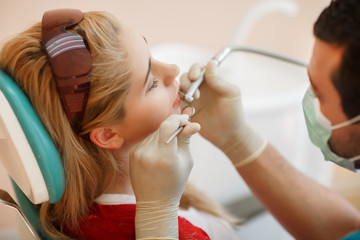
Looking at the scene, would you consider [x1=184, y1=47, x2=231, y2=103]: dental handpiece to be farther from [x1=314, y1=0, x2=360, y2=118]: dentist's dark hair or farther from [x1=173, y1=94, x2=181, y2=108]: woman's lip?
[x1=314, y1=0, x2=360, y2=118]: dentist's dark hair

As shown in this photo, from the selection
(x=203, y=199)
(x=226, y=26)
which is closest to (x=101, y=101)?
(x=203, y=199)

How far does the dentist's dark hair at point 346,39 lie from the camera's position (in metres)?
0.58

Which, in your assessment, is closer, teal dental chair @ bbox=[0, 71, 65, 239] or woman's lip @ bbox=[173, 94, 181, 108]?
teal dental chair @ bbox=[0, 71, 65, 239]

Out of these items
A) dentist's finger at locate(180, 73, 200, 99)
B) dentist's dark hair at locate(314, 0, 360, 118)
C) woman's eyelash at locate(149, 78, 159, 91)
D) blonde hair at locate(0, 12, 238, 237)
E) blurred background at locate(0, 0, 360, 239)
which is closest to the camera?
dentist's dark hair at locate(314, 0, 360, 118)

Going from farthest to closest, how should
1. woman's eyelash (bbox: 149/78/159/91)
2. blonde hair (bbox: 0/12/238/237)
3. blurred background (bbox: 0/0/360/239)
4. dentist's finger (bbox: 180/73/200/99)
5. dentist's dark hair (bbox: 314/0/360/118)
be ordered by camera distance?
blurred background (bbox: 0/0/360/239), dentist's finger (bbox: 180/73/200/99), woman's eyelash (bbox: 149/78/159/91), blonde hair (bbox: 0/12/238/237), dentist's dark hair (bbox: 314/0/360/118)

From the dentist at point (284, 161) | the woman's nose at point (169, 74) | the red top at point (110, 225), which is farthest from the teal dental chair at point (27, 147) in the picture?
the dentist at point (284, 161)

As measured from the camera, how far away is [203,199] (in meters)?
1.06

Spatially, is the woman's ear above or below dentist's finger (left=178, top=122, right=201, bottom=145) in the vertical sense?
below

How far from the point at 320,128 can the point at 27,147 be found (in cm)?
56

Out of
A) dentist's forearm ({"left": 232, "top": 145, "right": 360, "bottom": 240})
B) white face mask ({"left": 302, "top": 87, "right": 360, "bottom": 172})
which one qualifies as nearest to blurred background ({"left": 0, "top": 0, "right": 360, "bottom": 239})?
dentist's forearm ({"left": 232, "top": 145, "right": 360, "bottom": 240})

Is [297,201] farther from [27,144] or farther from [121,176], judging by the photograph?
[27,144]

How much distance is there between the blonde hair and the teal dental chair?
0.10ft

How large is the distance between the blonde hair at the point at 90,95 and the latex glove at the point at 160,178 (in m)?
0.09

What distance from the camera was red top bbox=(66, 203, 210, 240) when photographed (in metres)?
0.80
